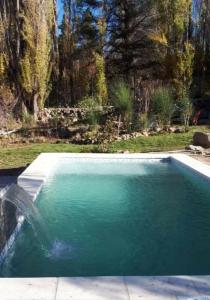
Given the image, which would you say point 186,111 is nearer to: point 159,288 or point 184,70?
point 184,70

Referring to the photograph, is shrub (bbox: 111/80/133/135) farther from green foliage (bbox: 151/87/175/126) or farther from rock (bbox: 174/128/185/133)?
rock (bbox: 174/128/185/133)

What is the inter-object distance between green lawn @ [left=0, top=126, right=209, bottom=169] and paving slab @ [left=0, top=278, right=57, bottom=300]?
737 cm

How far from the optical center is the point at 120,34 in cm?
1886

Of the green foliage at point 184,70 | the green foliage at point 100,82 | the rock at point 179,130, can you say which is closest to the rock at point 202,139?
the rock at point 179,130

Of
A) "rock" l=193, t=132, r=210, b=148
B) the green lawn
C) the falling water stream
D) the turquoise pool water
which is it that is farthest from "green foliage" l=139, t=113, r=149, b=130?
the falling water stream

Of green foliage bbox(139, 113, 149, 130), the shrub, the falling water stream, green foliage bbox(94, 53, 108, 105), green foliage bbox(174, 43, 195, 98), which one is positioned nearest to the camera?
the falling water stream

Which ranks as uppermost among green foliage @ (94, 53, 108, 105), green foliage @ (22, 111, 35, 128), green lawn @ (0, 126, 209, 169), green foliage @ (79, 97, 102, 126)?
green foliage @ (94, 53, 108, 105)

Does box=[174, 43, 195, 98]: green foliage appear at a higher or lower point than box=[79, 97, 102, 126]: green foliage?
higher

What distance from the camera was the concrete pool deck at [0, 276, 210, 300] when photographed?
275 centimetres

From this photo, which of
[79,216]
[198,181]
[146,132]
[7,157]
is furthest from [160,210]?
[146,132]

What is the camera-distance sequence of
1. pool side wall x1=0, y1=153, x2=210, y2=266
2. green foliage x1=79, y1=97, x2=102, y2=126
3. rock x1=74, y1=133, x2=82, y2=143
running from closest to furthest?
pool side wall x1=0, y1=153, x2=210, y2=266
rock x1=74, y1=133, x2=82, y2=143
green foliage x1=79, y1=97, x2=102, y2=126

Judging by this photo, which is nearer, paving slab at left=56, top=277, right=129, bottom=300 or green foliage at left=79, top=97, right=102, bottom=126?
paving slab at left=56, top=277, right=129, bottom=300

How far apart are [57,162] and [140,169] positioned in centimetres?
167

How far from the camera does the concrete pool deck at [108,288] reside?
2.75 meters
